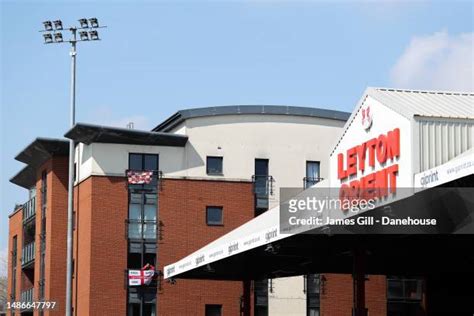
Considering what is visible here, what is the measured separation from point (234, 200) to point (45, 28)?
41.7 ft

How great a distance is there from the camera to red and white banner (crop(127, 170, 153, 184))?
52500 mm

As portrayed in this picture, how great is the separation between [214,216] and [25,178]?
17.4 m

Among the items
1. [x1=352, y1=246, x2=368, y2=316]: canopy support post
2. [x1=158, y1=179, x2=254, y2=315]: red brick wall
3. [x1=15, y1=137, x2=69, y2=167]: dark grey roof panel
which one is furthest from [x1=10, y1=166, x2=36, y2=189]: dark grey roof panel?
[x1=352, y1=246, x2=368, y2=316]: canopy support post

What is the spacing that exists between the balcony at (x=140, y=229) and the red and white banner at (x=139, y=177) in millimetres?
1879

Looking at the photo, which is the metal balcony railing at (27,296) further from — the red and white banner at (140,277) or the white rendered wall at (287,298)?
the white rendered wall at (287,298)

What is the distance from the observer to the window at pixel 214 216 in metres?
53.5

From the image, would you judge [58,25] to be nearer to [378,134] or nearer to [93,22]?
[93,22]

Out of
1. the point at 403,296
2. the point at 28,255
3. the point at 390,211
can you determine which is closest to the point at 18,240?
the point at 28,255

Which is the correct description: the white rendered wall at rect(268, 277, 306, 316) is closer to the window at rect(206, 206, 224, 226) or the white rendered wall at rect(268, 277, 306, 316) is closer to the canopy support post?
the window at rect(206, 206, 224, 226)

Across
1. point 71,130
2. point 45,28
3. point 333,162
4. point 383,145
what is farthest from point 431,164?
point 45,28

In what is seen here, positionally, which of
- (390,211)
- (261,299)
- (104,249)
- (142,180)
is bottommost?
(261,299)

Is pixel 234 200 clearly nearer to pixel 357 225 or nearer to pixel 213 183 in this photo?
pixel 213 183

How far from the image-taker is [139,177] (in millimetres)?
52594

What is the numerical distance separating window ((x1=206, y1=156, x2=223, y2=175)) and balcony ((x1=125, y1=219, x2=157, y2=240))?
365 centimetres
